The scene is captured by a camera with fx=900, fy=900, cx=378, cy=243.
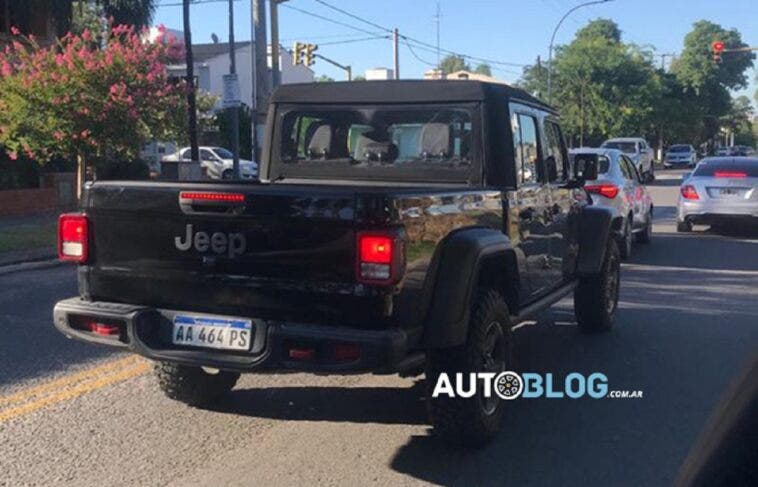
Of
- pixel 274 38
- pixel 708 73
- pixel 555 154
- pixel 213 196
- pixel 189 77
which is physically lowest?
pixel 213 196

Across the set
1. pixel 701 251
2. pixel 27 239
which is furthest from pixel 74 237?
pixel 701 251

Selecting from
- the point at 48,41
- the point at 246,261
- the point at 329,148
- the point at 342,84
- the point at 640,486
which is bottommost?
the point at 640,486

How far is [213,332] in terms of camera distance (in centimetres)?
457

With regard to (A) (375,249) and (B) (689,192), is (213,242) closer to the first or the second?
(A) (375,249)

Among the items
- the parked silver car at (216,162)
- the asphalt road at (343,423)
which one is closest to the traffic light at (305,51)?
the parked silver car at (216,162)

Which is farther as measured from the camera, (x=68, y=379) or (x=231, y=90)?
(x=231, y=90)

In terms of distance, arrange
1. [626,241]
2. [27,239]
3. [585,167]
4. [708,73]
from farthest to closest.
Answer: [708,73] < [27,239] < [626,241] < [585,167]

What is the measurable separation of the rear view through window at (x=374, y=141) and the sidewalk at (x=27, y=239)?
770 cm

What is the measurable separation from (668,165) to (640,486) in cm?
5642

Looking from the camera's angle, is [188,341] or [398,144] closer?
[188,341]

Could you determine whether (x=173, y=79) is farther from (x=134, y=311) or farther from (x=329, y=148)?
(x=134, y=311)

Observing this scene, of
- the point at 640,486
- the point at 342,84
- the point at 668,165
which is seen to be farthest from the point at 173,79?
the point at 668,165

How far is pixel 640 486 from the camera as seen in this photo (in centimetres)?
450

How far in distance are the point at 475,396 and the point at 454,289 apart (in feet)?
2.00
